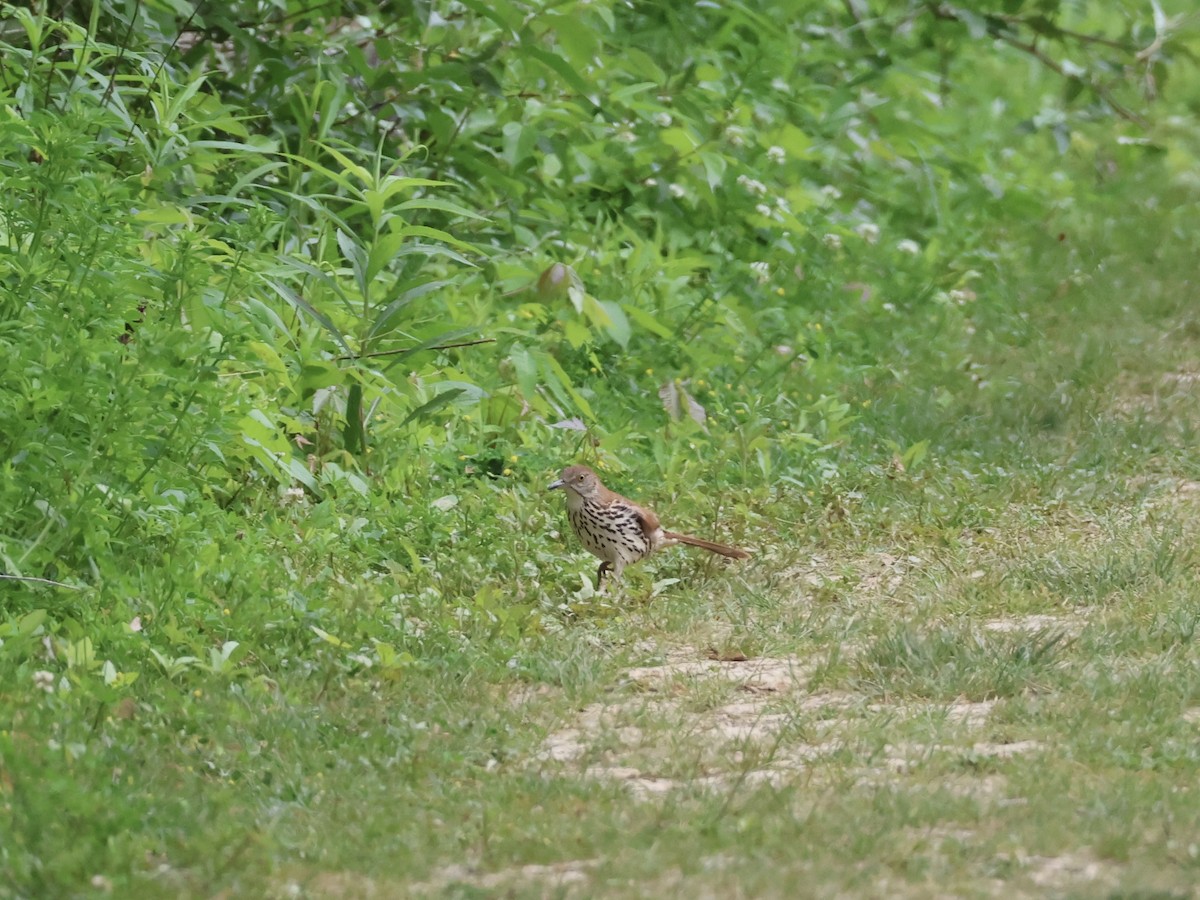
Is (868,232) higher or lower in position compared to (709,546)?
lower

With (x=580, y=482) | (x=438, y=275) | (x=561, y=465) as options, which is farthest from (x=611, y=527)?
(x=438, y=275)

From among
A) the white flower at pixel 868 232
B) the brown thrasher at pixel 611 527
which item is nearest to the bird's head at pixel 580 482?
the brown thrasher at pixel 611 527

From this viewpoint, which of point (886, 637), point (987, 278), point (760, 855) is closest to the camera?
point (760, 855)

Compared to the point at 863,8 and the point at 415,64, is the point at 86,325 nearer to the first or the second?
the point at 415,64

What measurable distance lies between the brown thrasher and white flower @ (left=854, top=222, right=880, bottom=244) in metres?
3.70

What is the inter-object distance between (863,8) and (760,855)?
21.8 ft

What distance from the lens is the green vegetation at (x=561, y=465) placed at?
390 cm

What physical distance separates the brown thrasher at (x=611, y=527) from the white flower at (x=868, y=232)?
370cm

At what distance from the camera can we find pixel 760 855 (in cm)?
370

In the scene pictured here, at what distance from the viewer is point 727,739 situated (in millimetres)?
4512

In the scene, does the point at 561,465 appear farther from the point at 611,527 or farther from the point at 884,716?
the point at 884,716

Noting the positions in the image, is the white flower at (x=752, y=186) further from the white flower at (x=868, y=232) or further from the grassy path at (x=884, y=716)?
the grassy path at (x=884, y=716)

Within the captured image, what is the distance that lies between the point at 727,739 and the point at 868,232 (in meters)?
5.27

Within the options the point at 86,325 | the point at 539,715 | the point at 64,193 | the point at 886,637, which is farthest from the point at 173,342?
the point at 886,637
